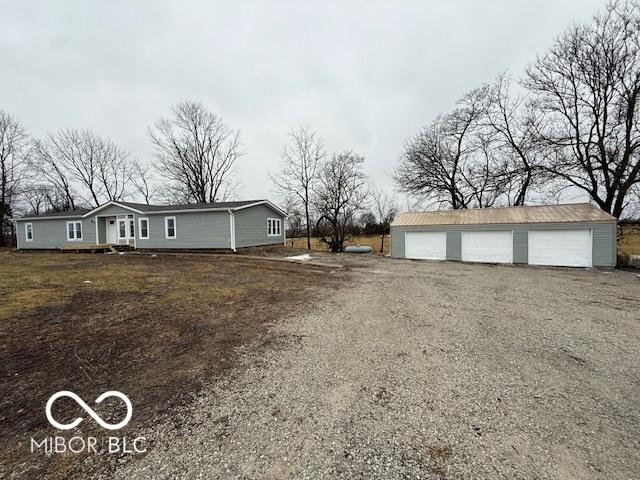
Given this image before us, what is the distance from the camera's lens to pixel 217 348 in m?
3.72

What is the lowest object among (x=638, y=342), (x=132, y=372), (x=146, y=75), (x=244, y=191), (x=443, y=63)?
(x=638, y=342)

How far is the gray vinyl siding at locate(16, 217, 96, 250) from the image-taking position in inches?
749

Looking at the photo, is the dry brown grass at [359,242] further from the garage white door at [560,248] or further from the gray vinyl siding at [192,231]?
the garage white door at [560,248]

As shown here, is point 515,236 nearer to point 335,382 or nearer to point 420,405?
point 420,405

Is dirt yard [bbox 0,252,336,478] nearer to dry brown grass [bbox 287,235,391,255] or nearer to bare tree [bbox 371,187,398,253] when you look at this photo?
dry brown grass [bbox 287,235,391,255]

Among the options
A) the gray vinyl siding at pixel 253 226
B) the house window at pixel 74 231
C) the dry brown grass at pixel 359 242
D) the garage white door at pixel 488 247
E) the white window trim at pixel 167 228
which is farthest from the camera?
the dry brown grass at pixel 359 242

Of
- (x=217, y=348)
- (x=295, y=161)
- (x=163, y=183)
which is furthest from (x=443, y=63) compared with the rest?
(x=163, y=183)

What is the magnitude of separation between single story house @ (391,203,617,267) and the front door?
63.0 feet

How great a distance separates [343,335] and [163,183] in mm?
33311

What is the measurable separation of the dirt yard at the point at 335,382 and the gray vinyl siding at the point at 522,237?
7.90m

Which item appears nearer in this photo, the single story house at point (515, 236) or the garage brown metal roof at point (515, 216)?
the single story house at point (515, 236)

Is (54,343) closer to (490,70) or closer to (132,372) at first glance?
(132,372)

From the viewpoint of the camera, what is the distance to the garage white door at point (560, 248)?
1251 cm

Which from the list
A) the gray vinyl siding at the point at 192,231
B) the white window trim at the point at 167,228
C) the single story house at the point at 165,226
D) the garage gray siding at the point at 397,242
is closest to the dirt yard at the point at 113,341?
the gray vinyl siding at the point at 192,231
